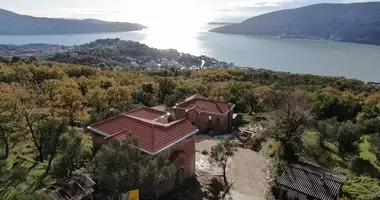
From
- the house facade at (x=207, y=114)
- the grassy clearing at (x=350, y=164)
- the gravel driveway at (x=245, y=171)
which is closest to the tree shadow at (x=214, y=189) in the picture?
the gravel driveway at (x=245, y=171)

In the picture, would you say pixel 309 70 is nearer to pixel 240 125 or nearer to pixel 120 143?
pixel 240 125

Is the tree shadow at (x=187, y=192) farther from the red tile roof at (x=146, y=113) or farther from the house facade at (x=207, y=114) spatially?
the house facade at (x=207, y=114)

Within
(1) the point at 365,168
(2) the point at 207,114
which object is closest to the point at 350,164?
(1) the point at 365,168

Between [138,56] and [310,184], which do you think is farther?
[138,56]

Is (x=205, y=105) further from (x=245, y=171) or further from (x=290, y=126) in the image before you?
(x=245, y=171)

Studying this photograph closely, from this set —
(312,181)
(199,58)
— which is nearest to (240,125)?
→ (312,181)

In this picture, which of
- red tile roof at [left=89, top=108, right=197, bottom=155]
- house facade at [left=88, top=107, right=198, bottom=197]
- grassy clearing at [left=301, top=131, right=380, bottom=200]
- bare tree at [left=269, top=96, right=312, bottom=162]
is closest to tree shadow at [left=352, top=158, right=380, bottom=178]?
grassy clearing at [left=301, top=131, right=380, bottom=200]

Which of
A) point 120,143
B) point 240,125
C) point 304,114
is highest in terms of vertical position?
point 120,143
